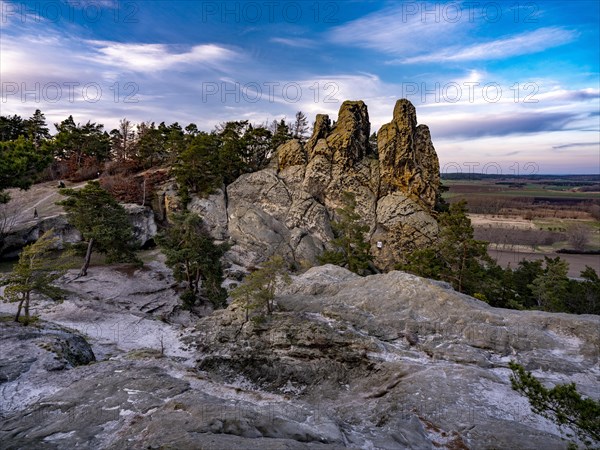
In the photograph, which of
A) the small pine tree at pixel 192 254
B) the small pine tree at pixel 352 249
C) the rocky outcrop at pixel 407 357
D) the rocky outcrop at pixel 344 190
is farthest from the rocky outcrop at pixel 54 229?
the rocky outcrop at pixel 407 357

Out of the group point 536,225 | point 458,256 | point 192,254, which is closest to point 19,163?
point 192,254

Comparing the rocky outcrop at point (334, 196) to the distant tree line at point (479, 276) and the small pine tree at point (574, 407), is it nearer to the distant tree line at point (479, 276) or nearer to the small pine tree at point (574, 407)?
the distant tree line at point (479, 276)

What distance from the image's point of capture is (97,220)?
90.5 feet

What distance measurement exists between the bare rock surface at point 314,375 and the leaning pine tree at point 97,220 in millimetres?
6014

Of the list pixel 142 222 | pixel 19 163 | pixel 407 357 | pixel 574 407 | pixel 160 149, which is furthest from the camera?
pixel 160 149

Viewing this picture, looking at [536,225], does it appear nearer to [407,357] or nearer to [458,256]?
[458,256]

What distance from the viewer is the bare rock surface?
7.97m

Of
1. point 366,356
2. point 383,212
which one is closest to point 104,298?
point 366,356

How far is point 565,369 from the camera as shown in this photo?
12859 millimetres

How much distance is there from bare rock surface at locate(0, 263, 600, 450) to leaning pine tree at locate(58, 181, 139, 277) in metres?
6.01

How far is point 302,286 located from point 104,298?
1552cm

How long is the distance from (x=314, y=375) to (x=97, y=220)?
2282 centimetres

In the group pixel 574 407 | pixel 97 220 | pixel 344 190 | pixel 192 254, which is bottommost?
pixel 192 254

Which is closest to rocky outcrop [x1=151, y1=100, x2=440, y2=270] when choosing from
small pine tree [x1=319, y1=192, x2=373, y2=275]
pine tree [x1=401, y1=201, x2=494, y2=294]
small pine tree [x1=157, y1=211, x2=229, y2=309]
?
small pine tree [x1=319, y1=192, x2=373, y2=275]
